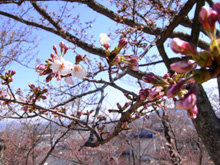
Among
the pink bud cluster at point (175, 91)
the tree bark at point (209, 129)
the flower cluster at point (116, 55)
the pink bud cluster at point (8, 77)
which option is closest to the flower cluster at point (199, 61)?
the pink bud cluster at point (175, 91)

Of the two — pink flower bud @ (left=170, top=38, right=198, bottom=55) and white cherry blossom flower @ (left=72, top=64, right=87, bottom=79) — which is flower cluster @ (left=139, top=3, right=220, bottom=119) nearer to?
pink flower bud @ (left=170, top=38, right=198, bottom=55)

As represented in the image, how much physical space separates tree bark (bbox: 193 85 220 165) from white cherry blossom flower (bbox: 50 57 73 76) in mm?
2380

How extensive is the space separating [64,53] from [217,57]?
0.77 meters

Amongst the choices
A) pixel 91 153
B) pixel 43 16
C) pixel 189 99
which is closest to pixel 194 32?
pixel 189 99

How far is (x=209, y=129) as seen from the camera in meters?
2.43

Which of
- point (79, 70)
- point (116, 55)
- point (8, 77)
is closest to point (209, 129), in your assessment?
point (116, 55)

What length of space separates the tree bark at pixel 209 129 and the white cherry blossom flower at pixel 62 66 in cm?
238

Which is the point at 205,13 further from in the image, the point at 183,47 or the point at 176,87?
the point at 176,87

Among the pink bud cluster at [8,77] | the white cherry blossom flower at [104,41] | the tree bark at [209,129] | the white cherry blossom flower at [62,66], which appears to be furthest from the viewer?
the tree bark at [209,129]

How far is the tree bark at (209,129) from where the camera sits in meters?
2.35

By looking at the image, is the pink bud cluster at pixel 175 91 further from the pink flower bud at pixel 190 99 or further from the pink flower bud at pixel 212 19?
the pink flower bud at pixel 212 19

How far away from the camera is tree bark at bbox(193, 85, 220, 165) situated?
2346mm

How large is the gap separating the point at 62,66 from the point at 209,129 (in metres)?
2.45

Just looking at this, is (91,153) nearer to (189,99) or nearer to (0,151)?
(0,151)
